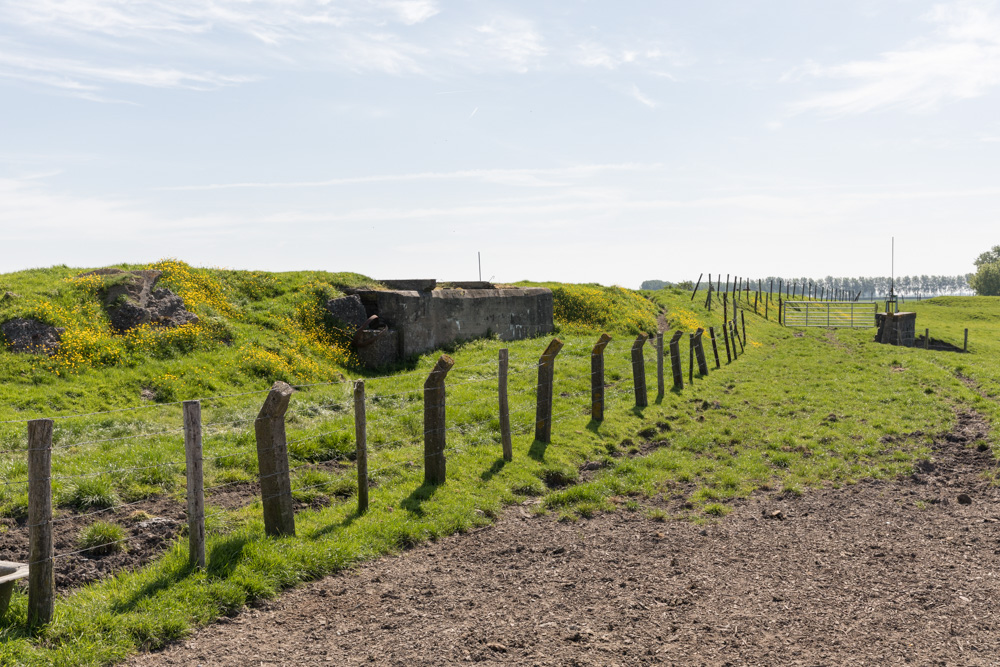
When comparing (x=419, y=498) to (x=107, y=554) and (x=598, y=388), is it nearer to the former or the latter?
(x=107, y=554)

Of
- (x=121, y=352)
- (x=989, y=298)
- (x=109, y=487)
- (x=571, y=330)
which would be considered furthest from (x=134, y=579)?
(x=989, y=298)

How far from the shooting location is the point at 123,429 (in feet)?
41.8

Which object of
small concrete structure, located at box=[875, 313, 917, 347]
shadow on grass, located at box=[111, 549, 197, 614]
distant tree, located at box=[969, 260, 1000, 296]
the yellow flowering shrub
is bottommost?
shadow on grass, located at box=[111, 549, 197, 614]

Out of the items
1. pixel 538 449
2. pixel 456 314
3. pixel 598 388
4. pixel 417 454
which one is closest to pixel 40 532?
pixel 417 454

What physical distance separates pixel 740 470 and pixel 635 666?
22.5 feet

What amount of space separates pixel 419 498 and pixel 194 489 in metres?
3.23

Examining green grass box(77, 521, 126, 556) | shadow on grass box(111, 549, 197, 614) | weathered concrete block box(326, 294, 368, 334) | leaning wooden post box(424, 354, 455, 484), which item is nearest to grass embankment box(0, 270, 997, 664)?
shadow on grass box(111, 549, 197, 614)

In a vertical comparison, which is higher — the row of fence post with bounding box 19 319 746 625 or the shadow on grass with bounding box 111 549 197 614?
the row of fence post with bounding box 19 319 746 625

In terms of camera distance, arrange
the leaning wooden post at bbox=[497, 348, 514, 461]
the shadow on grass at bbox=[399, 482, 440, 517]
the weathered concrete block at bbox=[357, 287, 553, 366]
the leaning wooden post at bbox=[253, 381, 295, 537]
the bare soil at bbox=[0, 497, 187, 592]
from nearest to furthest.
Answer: the bare soil at bbox=[0, 497, 187, 592]
the leaning wooden post at bbox=[253, 381, 295, 537]
the shadow on grass at bbox=[399, 482, 440, 517]
the leaning wooden post at bbox=[497, 348, 514, 461]
the weathered concrete block at bbox=[357, 287, 553, 366]

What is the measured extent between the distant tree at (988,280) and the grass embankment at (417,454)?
103006 millimetres

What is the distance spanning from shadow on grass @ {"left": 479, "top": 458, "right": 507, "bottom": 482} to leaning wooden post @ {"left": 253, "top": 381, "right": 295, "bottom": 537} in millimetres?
3355

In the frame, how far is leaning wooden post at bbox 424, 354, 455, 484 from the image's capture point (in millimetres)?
10219

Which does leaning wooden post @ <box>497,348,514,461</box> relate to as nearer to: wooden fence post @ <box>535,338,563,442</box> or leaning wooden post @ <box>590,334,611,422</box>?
wooden fence post @ <box>535,338,563,442</box>

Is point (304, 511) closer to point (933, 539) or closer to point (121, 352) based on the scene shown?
point (933, 539)
